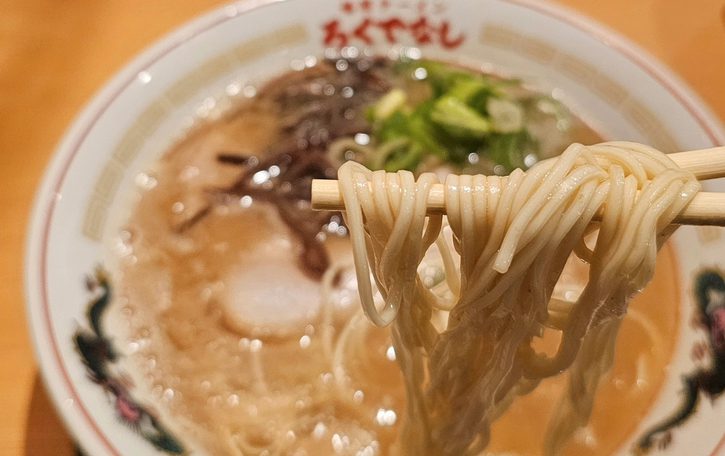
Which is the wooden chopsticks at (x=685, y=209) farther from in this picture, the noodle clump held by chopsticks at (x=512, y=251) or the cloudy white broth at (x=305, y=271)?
the cloudy white broth at (x=305, y=271)

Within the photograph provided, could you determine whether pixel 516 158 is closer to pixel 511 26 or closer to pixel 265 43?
pixel 511 26

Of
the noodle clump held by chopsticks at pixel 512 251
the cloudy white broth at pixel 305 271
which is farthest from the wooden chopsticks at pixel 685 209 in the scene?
the cloudy white broth at pixel 305 271

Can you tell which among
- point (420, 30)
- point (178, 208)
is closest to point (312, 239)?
point (178, 208)

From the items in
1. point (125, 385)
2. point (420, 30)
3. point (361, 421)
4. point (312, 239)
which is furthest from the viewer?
point (420, 30)

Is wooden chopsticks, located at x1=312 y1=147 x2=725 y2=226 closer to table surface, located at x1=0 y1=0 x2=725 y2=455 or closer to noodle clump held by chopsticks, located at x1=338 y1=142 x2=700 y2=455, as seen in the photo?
noodle clump held by chopsticks, located at x1=338 y1=142 x2=700 y2=455

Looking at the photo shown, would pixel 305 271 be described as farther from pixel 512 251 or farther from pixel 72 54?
pixel 72 54

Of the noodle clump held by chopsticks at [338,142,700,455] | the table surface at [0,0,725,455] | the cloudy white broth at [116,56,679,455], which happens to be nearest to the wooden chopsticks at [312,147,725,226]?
the noodle clump held by chopsticks at [338,142,700,455]

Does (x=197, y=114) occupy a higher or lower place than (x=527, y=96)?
lower
